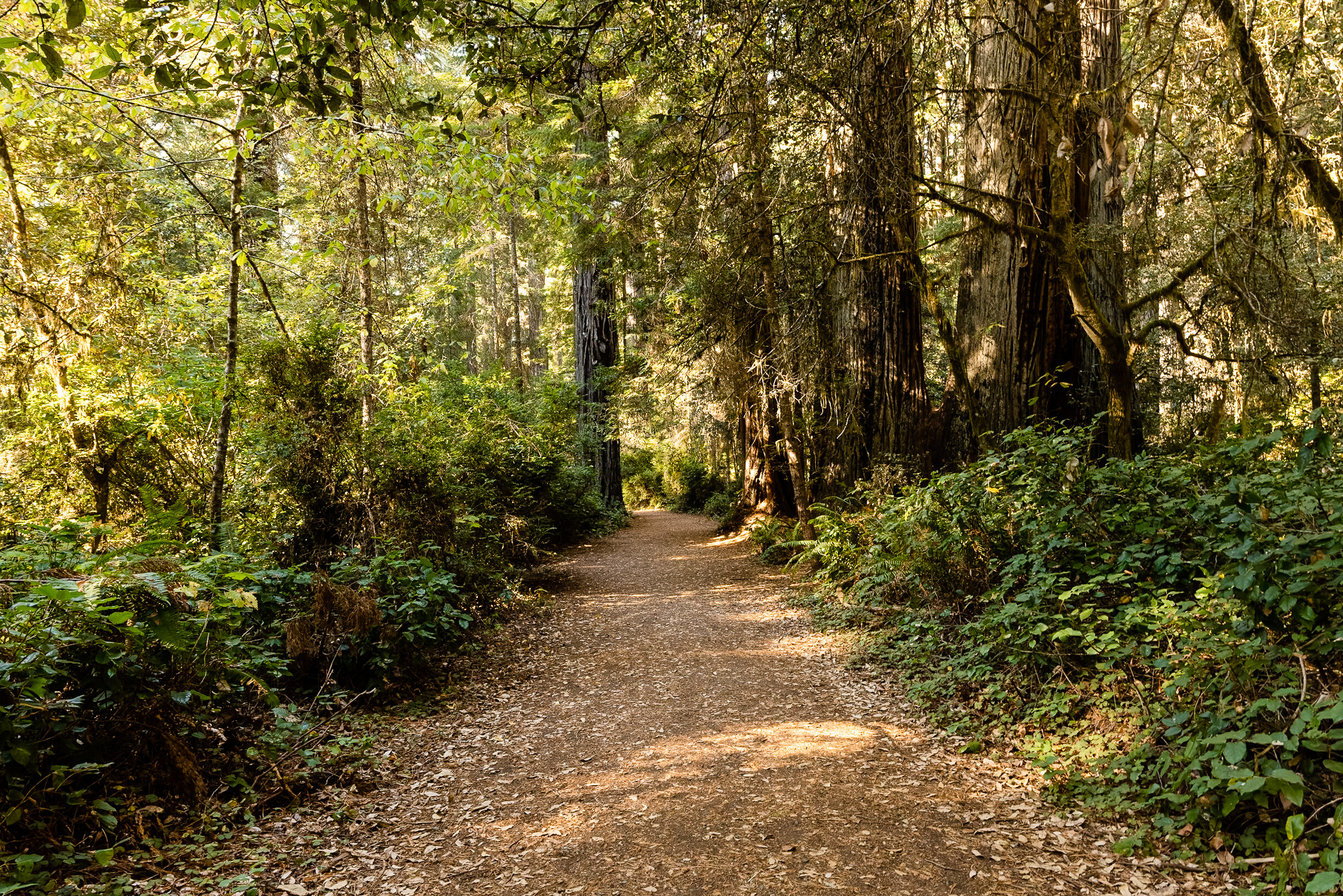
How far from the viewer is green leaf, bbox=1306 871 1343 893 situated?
7.76 ft

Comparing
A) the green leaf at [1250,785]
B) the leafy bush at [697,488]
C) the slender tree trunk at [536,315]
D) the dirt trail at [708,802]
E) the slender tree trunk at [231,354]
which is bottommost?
the dirt trail at [708,802]

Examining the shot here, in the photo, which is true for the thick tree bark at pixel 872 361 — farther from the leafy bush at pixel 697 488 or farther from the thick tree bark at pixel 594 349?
the leafy bush at pixel 697 488

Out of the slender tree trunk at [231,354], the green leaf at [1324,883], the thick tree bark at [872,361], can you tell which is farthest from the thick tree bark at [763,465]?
the green leaf at [1324,883]

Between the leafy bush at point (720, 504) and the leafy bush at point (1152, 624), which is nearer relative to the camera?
the leafy bush at point (1152, 624)

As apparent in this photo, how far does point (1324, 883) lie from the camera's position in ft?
7.83

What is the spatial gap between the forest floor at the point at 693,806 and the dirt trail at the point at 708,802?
0.01m

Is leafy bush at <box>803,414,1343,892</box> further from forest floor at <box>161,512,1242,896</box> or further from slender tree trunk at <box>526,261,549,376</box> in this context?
slender tree trunk at <box>526,261,549,376</box>

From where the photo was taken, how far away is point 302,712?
496 centimetres

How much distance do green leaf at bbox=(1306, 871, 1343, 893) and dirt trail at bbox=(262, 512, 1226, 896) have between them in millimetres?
506

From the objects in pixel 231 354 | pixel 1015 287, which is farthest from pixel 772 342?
pixel 231 354

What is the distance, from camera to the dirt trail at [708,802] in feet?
10.5

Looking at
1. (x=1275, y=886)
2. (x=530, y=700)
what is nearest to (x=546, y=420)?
(x=530, y=700)

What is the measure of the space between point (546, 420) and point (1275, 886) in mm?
A: 12279

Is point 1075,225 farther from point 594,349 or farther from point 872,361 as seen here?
point 594,349
